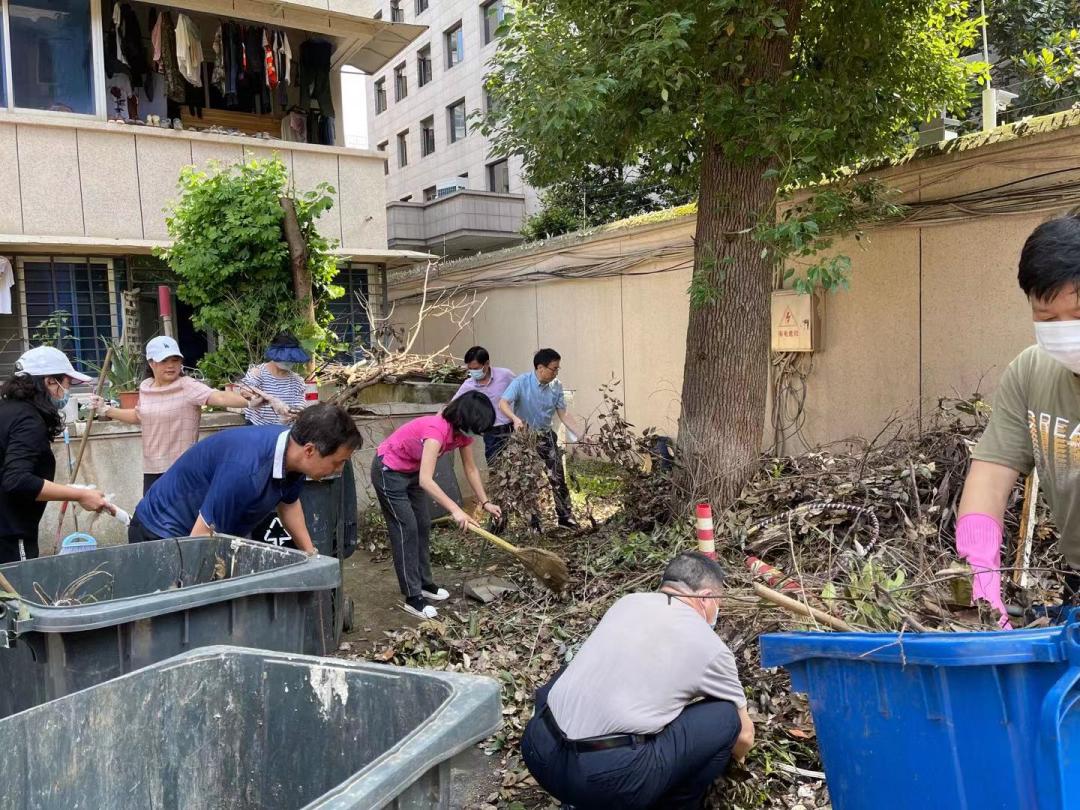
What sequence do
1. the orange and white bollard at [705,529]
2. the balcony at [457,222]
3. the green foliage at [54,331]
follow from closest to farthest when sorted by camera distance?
the orange and white bollard at [705,529]
the green foliage at [54,331]
the balcony at [457,222]

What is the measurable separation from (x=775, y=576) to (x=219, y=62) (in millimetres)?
10427

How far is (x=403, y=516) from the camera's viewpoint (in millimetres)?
5176

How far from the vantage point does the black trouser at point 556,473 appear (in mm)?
6445

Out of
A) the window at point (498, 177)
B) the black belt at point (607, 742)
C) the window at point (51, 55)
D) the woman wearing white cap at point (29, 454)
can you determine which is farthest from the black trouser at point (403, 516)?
the window at point (498, 177)

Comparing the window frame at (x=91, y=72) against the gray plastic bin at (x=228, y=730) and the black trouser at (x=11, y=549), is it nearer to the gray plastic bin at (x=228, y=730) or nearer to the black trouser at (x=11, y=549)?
the black trouser at (x=11, y=549)

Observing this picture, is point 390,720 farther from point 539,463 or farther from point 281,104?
point 281,104

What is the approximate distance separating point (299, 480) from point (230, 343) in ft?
16.4

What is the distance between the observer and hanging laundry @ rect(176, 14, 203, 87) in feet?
32.4

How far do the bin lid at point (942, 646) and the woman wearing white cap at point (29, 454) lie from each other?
127 inches

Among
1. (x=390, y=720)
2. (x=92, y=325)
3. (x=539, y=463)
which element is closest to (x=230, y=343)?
(x=92, y=325)

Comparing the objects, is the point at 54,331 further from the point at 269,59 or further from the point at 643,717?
the point at 643,717

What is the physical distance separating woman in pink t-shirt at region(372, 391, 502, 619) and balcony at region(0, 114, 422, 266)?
186 inches

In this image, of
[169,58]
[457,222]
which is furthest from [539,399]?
[457,222]

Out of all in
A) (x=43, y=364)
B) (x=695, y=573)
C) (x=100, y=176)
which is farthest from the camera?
(x=100, y=176)
